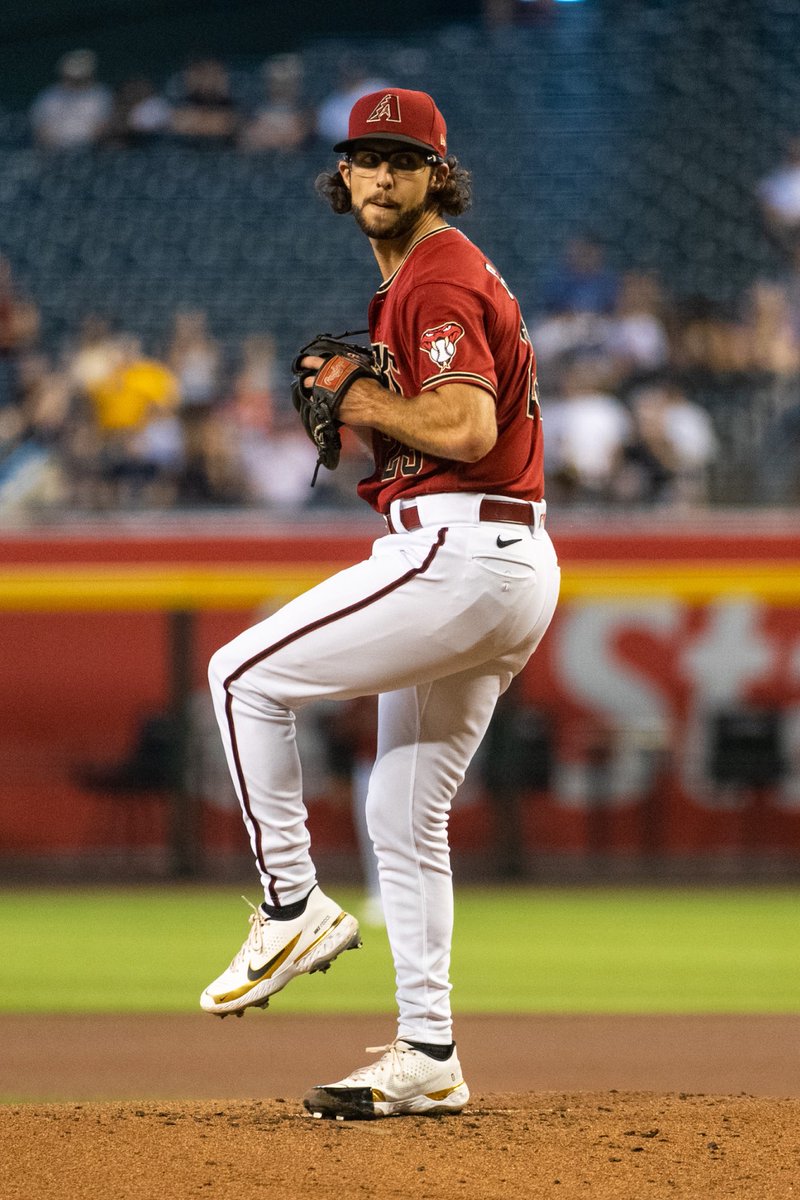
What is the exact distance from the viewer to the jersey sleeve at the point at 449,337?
340 centimetres

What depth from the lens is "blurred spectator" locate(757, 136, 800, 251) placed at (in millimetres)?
11211

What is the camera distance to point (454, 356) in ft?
11.2

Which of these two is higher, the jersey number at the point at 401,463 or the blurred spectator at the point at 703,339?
the blurred spectator at the point at 703,339

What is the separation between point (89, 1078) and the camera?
4.63 metres

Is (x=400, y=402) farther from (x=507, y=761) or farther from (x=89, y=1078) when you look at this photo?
(x=507, y=761)

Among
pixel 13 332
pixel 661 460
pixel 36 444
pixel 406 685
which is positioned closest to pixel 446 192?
pixel 406 685

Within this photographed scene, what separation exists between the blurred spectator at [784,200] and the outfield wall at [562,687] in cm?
246

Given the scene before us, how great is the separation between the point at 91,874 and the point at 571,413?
12.4 ft

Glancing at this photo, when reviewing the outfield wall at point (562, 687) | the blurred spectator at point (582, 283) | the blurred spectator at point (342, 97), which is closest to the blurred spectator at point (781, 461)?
the outfield wall at point (562, 687)

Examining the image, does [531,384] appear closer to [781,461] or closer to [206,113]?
[781,461]

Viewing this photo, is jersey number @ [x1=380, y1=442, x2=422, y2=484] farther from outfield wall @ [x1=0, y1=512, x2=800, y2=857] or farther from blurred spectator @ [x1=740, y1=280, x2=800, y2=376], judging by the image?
blurred spectator @ [x1=740, y1=280, x2=800, y2=376]

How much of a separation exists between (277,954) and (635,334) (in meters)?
7.60

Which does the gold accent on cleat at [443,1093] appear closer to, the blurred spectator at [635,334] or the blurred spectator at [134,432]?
the blurred spectator at [134,432]

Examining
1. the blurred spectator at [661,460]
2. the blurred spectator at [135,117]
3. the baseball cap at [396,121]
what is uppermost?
the blurred spectator at [135,117]
